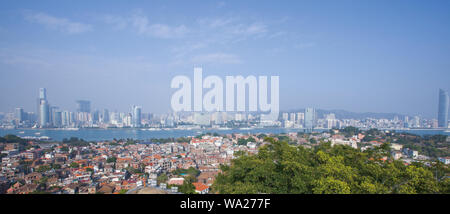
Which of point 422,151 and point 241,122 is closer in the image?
point 422,151

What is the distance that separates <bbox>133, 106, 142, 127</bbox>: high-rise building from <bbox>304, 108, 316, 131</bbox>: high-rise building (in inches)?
502

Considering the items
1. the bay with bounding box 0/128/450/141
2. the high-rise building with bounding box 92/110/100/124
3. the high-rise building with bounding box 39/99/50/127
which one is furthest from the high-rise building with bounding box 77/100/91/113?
the high-rise building with bounding box 39/99/50/127

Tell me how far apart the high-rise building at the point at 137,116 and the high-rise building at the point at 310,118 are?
12756 millimetres

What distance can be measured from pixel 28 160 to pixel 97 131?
37.4ft

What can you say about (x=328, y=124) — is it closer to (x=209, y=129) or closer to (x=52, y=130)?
(x=209, y=129)

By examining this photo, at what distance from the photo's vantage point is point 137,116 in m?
17.6

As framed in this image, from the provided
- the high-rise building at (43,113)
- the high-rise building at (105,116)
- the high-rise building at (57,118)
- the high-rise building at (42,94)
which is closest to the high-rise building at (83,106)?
the high-rise building at (57,118)

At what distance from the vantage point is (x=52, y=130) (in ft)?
47.9

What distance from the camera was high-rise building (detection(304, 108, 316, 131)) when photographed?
17250mm

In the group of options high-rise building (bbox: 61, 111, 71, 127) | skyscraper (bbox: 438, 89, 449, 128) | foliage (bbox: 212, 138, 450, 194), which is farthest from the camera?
high-rise building (bbox: 61, 111, 71, 127)

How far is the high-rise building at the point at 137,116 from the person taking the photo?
1645cm

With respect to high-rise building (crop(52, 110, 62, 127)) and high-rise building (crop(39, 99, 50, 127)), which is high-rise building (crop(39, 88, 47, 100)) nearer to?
high-rise building (crop(39, 99, 50, 127))

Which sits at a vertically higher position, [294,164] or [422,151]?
[294,164]
